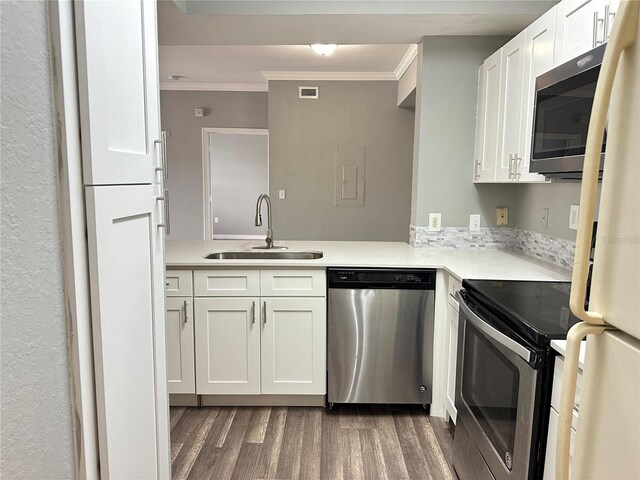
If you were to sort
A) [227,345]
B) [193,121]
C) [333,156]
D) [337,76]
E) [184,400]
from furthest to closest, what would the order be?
[193,121] → [333,156] → [337,76] → [184,400] → [227,345]

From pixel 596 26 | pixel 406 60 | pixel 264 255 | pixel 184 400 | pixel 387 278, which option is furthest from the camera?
pixel 406 60

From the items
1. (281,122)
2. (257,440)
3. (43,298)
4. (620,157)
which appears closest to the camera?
(620,157)

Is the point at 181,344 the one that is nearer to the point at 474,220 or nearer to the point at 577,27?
the point at 474,220

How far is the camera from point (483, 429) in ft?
5.70

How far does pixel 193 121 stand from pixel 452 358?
4.85 m

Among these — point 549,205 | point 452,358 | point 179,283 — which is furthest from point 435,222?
point 179,283

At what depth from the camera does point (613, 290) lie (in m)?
0.71

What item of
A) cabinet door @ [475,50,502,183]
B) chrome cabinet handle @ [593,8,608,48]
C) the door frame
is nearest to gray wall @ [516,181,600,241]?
cabinet door @ [475,50,502,183]

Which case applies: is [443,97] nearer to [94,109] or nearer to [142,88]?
[142,88]

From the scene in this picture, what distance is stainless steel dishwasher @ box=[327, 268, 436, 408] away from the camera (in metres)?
2.56

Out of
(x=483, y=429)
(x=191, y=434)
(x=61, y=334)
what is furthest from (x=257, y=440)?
(x=61, y=334)

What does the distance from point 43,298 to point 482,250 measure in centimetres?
270

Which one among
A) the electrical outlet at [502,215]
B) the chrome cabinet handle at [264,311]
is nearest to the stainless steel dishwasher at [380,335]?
the chrome cabinet handle at [264,311]

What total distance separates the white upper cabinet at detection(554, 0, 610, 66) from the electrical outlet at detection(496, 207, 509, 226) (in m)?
1.18
